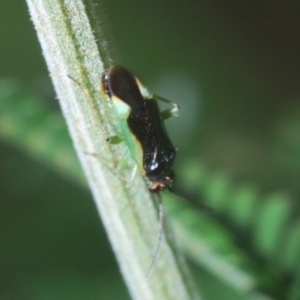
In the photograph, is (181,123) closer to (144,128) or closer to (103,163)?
(144,128)

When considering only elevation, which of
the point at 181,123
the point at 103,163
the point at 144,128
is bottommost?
the point at 181,123

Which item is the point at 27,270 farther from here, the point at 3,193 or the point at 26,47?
the point at 26,47

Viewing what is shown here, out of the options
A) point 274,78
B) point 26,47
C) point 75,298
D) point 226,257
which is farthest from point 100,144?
point 274,78

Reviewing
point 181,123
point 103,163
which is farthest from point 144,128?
point 181,123

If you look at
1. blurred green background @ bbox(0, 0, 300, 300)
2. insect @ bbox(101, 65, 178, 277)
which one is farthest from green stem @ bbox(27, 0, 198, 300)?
blurred green background @ bbox(0, 0, 300, 300)

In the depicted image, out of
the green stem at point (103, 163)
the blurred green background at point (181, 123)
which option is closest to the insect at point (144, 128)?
the green stem at point (103, 163)

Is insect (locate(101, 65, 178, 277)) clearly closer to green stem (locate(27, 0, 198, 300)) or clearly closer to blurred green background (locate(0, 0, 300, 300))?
green stem (locate(27, 0, 198, 300))
